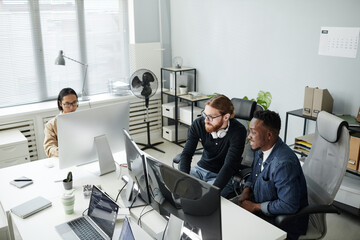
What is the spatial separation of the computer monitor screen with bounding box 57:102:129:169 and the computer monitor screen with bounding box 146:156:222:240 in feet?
2.41

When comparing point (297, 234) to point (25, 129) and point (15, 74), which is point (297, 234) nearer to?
point (25, 129)

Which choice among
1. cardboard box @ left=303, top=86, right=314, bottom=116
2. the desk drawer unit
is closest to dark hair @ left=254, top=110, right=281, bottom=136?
cardboard box @ left=303, top=86, right=314, bottom=116

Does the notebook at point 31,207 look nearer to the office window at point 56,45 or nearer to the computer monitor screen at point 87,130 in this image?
the computer monitor screen at point 87,130

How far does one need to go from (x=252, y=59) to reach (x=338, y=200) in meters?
1.88

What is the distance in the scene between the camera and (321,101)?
3371 mm

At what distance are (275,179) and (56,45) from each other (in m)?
3.65

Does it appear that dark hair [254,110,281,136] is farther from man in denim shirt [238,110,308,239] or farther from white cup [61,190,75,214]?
white cup [61,190,75,214]

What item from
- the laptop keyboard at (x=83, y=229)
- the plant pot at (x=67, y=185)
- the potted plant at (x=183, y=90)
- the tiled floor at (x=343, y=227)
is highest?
the potted plant at (x=183, y=90)

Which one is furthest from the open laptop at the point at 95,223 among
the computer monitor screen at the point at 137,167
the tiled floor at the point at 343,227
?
the tiled floor at the point at 343,227

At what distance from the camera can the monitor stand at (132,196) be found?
85.9 inches

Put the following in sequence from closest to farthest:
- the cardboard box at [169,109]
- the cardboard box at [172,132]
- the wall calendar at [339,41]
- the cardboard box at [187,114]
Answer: the wall calendar at [339,41] < the cardboard box at [187,114] < the cardboard box at [169,109] < the cardboard box at [172,132]

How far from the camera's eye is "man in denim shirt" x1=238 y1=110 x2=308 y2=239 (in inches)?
81.7

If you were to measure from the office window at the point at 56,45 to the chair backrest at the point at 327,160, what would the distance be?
3.55m

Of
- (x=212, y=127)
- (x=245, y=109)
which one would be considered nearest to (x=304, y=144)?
(x=245, y=109)
